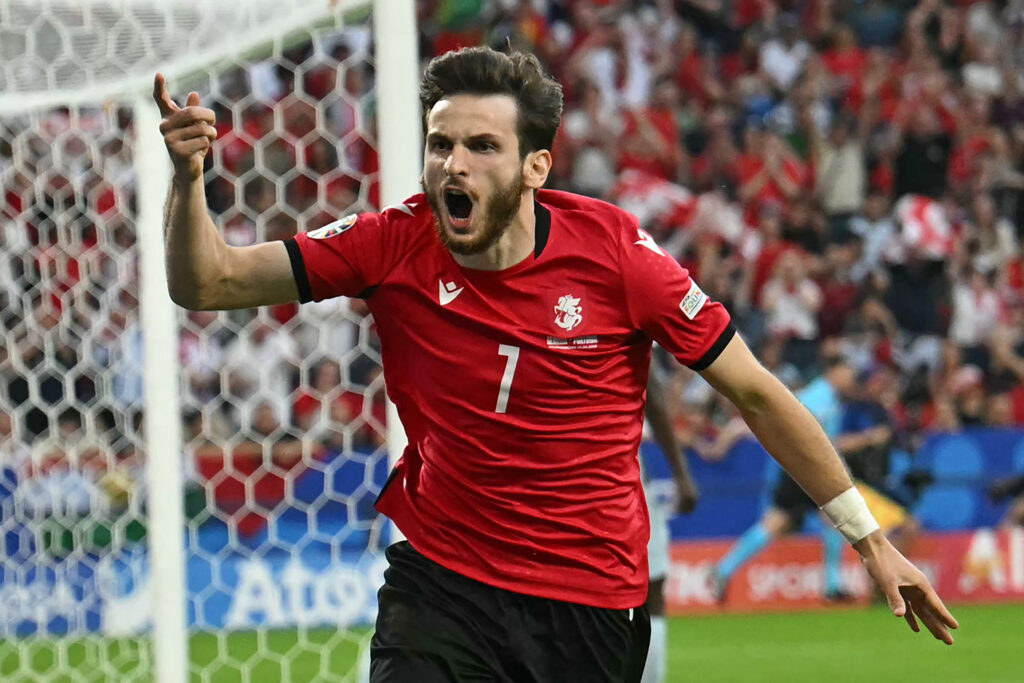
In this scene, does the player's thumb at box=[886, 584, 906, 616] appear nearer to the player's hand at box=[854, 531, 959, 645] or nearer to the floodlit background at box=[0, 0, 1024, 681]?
the player's hand at box=[854, 531, 959, 645]

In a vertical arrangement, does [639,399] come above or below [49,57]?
below

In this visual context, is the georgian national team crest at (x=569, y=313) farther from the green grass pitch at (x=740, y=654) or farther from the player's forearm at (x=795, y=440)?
the green grass pitch at (x=740, y=654)

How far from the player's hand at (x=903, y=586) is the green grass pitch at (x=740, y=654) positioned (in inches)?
152

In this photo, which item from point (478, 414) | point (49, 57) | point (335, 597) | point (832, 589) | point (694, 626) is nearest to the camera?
point (478, 414)

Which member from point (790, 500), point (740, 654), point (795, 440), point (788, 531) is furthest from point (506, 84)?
point (788, 531)

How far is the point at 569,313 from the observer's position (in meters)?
3.46

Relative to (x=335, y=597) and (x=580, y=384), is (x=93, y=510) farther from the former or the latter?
(x=580, y=384)

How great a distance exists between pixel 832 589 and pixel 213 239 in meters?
9.28

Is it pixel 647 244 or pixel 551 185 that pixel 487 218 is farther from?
pixel 551 185

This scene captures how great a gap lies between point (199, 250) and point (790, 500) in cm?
889

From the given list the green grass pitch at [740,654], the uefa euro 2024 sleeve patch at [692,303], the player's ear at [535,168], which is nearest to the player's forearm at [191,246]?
the player's ear at [535,168]

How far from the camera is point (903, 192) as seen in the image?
15.0 m

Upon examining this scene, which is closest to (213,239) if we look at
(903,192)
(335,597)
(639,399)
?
(639,399)

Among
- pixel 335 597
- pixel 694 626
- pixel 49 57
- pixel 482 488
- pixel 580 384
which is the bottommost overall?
pixel 694 626
